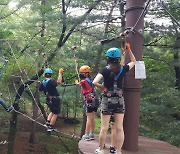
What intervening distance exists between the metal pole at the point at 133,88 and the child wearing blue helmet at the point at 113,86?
0.38m

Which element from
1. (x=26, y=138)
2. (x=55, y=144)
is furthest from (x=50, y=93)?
(x=26, y=138)

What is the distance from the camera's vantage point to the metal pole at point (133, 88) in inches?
134

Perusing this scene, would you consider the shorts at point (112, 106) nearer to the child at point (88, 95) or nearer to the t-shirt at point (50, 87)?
the child at point (88, 95)

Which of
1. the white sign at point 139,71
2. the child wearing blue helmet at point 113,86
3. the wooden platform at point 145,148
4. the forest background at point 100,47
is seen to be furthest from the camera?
the forest background at point 100,47

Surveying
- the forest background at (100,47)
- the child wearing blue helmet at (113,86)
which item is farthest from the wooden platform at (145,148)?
the forest background at (100,47)

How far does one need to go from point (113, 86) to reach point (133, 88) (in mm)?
497

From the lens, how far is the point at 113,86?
2998mm

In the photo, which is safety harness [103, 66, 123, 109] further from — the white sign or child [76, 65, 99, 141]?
child [76, 65, 99, 141]

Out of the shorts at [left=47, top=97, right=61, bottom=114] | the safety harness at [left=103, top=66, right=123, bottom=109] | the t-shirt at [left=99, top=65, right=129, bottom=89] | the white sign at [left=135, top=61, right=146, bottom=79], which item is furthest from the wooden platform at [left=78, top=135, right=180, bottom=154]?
the shorts at [left=47, top=97, right=61, bottom=114]

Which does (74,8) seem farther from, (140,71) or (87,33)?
(140,71)

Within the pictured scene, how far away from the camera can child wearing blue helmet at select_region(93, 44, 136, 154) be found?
2.94 meters

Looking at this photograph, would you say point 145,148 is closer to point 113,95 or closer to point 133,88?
point 133,88

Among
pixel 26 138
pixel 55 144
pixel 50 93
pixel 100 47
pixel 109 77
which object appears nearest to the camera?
pixel 109 77

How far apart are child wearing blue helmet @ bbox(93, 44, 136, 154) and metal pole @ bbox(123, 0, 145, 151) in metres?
0.38
